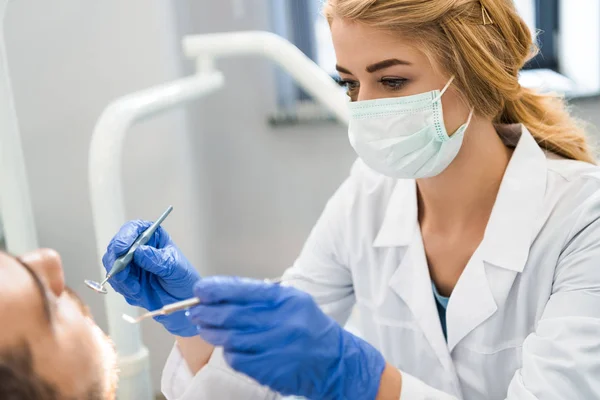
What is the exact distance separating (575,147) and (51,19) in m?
1.66

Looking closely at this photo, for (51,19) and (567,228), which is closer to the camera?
(567,228)

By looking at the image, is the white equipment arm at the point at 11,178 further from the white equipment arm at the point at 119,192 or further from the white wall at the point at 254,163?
the white wall at the point at 254,163

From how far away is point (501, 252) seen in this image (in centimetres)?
125

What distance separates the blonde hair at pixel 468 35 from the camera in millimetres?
1172

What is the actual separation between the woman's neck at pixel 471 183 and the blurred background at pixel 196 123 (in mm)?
1155

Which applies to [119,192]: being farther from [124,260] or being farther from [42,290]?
[42,290]

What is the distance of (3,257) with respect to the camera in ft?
2.71

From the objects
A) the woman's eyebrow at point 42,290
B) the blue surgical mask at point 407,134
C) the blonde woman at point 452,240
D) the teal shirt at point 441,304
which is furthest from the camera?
the teal shirt at point 441,304

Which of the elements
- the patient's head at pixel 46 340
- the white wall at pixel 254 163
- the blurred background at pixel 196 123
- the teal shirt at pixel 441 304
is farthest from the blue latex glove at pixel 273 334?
the white wall at pixel 254 163

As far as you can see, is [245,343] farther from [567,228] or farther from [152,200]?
[152,200]

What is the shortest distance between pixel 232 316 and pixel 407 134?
1.69 ft

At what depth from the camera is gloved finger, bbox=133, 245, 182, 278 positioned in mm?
1145

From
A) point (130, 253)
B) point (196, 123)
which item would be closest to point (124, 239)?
point (130, 253)

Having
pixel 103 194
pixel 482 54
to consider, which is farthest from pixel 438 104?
pixel 103 194
